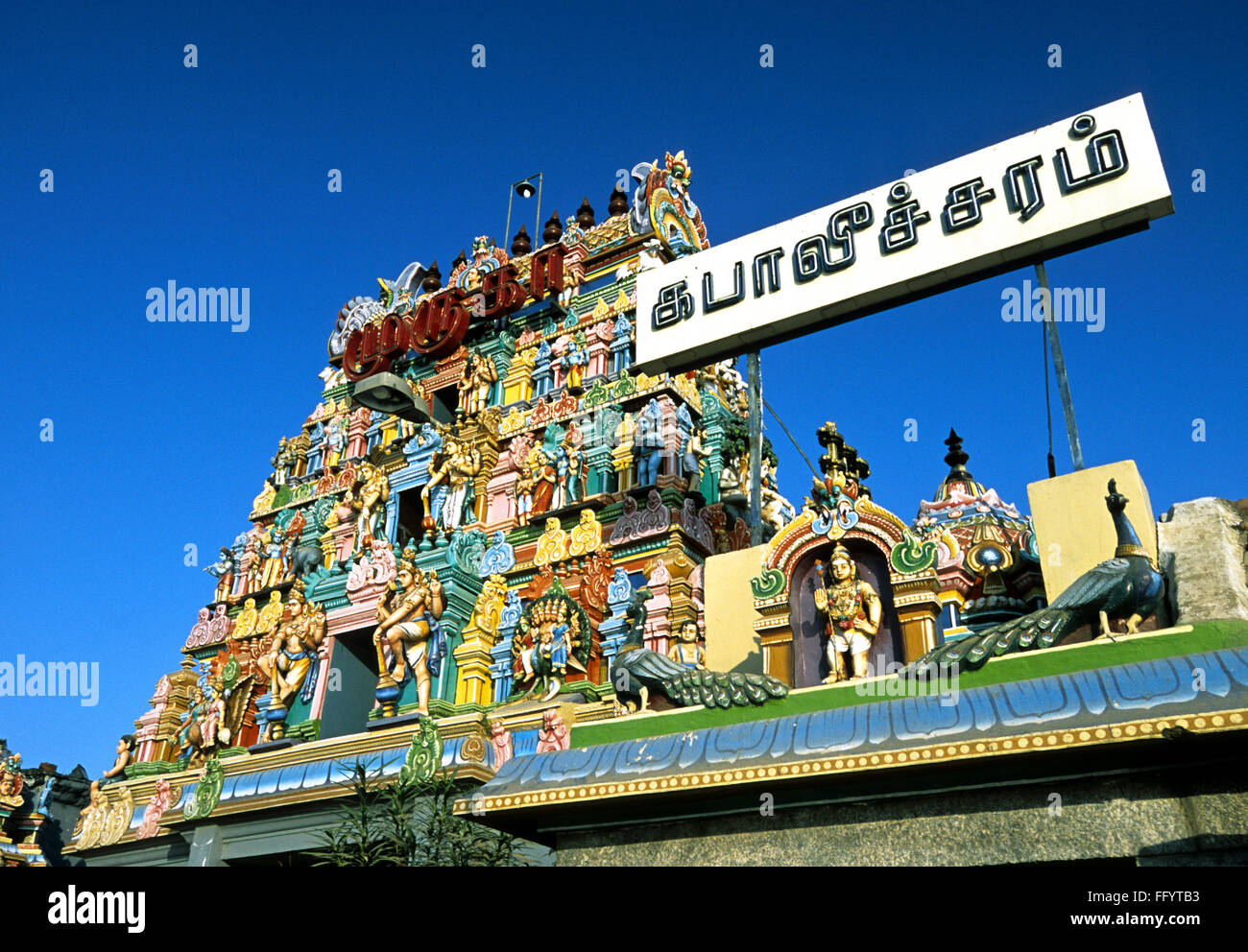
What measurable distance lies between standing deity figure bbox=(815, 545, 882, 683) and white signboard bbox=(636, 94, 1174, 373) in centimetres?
473

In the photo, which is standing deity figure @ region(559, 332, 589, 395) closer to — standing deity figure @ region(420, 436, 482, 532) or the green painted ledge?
standing deity figure @ region(420, 436, 482, 532)

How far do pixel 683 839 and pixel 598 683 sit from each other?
8.37m

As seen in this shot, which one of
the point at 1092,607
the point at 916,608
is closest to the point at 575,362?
the point at 916,608

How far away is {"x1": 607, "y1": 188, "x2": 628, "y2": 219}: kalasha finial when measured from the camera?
87.3 ft

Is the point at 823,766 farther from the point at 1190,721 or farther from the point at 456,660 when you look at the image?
the point at 456,660

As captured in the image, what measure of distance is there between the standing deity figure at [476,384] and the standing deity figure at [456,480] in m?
1.74

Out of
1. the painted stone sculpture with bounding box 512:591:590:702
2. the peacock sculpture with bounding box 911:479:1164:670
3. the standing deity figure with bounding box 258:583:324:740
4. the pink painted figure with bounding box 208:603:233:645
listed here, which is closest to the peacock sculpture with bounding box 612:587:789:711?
the peacock sculpture with bounding box 911:479:1164:670

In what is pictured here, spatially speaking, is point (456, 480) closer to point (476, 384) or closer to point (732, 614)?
point (476, 384)

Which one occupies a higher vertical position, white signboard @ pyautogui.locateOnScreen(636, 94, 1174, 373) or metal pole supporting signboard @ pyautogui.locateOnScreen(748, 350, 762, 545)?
white signboard @ pyautogui.locateOnScreen(636, 94, 1174, 373)

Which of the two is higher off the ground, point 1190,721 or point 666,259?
point 666,259

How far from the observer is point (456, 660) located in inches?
808

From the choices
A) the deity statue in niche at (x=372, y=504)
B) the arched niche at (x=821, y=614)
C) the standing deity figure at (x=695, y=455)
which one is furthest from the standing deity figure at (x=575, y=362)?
the arched niche at (x=821, y=614)
